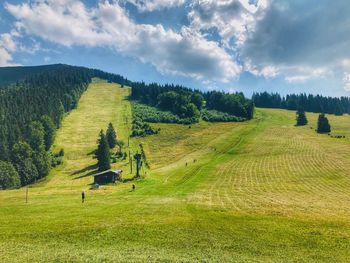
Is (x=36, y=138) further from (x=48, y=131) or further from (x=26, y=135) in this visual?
(x=48, y=131)

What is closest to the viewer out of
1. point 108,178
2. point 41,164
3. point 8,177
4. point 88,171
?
point 108,178

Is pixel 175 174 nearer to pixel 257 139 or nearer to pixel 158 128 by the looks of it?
pixel 257 139

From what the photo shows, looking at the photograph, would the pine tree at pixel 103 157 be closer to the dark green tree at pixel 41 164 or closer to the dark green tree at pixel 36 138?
the dark green tree at pixel 41 164

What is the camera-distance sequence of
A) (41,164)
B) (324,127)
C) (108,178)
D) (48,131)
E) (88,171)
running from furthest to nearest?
1. (324,127)
2. (48,131)
3. (41,164)
4. (88,171)
5. (108,178)

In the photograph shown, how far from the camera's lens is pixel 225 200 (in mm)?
49281

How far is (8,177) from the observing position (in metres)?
95.1

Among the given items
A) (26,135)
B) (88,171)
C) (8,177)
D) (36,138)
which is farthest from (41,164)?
(26,135)

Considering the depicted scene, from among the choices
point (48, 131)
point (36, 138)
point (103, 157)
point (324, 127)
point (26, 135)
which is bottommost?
point (103, 157)

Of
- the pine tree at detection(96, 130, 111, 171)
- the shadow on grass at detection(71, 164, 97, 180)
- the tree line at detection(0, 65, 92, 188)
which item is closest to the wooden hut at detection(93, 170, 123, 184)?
the shadow on grass at detection(71, 164, 97, 180)

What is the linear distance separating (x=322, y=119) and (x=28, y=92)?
162 metres

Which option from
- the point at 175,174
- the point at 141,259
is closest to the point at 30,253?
the point at 141,259

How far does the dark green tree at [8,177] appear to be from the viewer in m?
94.2

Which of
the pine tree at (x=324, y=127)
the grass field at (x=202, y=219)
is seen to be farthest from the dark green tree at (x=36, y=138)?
the pine tree at (x=324, y=127)

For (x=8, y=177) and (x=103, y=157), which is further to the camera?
(x=103, y=157)
